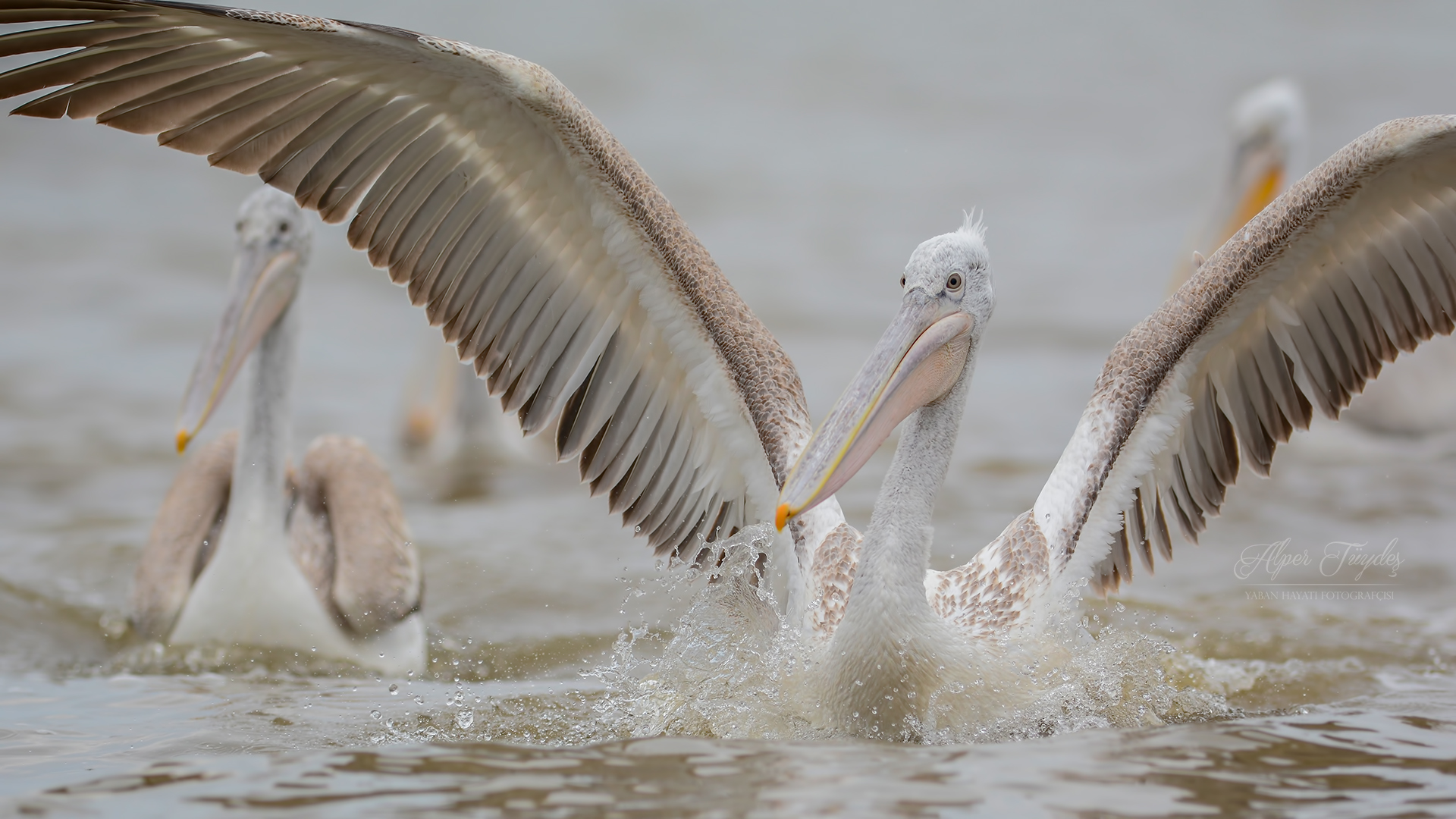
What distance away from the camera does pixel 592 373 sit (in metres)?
4.99

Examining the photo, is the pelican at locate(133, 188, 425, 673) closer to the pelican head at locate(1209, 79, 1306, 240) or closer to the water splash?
the water splash

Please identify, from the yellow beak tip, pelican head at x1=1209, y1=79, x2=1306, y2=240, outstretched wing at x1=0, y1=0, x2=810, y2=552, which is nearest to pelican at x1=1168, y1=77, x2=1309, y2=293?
pelican head at x1=1209, y1=79, x2=1306, y2=240

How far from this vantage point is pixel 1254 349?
4.97 m

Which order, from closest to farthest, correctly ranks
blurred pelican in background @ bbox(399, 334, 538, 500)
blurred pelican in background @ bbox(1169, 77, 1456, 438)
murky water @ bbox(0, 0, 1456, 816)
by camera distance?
murky water @ bbox(0, 0, 1456, 816), blurred pelican in background @ bbox(1169, 77, 1456, 438), blurred pelican in background @ bbox(399, 334, 538, 500)

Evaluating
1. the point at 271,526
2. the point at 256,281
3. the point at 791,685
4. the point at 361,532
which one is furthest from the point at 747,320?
the point at 256,281

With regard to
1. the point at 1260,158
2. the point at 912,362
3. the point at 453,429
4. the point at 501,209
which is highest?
the point at 1260,158

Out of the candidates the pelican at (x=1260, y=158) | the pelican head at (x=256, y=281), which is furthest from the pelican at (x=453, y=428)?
the pelican at (x=1260, y=158)

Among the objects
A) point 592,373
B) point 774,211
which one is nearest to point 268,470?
point 592,373

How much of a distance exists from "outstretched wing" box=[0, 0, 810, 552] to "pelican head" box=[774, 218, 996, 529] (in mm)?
722

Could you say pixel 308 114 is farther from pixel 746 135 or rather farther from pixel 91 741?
pixel 746 135

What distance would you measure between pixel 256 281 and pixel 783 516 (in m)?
3.52

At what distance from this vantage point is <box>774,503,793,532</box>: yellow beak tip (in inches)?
150

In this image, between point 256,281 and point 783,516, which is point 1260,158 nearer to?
point 256,281

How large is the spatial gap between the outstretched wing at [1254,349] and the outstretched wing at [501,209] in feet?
3.46
